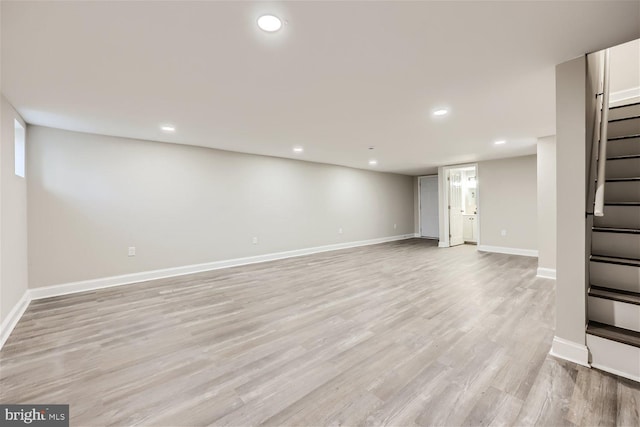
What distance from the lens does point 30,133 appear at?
3.47 m

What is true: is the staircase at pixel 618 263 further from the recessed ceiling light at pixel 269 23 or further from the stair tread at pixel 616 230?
the recessed ceiling light at pixel 269 23

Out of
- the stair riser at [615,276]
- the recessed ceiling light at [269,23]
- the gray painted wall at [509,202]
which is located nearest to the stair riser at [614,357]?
the stair riser at [615,276]

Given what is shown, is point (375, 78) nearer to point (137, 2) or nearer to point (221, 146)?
point (137, 2)

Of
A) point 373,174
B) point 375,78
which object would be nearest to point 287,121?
point 375,78

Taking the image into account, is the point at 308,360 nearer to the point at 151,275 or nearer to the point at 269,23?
the point at 269,23

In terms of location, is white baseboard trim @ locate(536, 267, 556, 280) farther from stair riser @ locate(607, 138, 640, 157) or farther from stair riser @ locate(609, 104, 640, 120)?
stair riser @ locate(609, 104, 640, 120)

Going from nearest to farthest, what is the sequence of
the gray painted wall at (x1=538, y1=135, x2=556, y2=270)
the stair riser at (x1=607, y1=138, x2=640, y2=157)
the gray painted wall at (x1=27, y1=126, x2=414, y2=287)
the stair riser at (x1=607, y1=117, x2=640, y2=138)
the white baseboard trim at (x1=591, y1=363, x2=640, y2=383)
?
the white baseboard trim at (x1=591, y1=363, x2=640, y2=383)
the stair riser at (x1=607, y1=138, x2=640, y2=157)
the stair riser at (x1=607, y1=117, x2=640, y2=138)
the gray painted wall at (x1=27, y1=126, x2=414, y2=287)
the gray painted wall at (x1=538, y1=135, x2=556, y2=270)

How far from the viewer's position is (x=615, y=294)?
6.57 feet

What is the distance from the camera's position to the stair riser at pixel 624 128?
2693 millimetres

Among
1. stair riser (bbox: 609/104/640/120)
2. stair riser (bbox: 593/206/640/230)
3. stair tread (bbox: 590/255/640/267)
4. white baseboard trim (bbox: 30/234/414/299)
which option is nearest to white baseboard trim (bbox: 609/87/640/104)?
stair riser (bbox: 609/104/640/120)

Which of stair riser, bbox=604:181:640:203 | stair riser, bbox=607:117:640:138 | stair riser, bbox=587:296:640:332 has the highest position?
stair riser, bbox=607:117:640:138

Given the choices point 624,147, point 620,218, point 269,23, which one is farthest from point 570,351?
point 269,23

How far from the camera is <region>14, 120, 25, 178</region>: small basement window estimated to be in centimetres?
317

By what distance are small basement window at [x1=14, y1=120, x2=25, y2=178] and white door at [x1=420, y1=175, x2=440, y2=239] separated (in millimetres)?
9573
